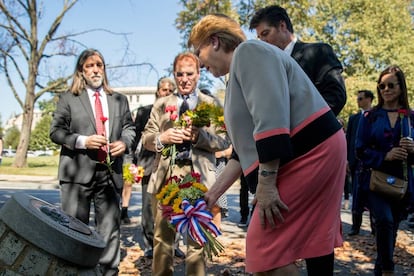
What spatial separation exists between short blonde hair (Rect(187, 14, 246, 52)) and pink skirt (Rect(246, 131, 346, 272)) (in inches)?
30.2

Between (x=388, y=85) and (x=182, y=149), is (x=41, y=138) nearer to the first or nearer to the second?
(x=182, y=149)

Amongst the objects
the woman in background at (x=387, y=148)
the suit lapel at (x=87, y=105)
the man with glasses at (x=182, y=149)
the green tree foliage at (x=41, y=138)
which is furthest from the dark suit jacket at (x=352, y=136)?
the green tree foliage at (x=41, y=138)

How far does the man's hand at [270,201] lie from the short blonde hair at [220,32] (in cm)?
82

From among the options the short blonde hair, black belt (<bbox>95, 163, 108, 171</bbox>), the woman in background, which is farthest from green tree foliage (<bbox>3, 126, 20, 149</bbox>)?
the short blonde hair

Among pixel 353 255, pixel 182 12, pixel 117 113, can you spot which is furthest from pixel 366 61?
pixel 117 113

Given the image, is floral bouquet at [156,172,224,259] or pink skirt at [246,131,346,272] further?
floral bouquet at [156,172,224,259]

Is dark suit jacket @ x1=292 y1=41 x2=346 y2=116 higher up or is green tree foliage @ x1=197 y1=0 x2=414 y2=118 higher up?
green tree foliage @ x1=197 y1=0 x2=414 y2=118

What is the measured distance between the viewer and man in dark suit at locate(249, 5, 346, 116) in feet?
11.6

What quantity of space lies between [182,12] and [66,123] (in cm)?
2430

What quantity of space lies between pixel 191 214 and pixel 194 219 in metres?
0.03

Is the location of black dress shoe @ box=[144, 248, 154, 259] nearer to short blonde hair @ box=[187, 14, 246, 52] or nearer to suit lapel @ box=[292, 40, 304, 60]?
suit lapel @ box=[292, 40, 304, 60]

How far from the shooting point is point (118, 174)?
4332 mm

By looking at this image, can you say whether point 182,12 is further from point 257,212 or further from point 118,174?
point 257,212

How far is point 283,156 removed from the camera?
2.04m
